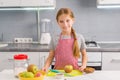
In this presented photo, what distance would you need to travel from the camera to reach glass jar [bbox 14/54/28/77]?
174cm

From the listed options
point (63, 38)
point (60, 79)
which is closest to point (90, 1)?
point (63, 38)

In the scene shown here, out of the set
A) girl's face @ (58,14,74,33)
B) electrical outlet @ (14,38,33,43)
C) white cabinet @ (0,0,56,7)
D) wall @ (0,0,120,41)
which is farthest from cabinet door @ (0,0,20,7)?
girl's face @ (58,14,74,33)

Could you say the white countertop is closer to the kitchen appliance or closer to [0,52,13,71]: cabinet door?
[0,52,13,71]: cabinet door

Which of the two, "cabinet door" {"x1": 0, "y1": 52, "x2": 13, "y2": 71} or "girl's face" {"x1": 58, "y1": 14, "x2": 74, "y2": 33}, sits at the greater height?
"girl's face" {"x1": 58, "y1": 14, "x2": 74, "y2": 33}

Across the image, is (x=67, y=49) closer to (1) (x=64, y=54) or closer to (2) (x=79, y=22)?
(1) (x=64, y=54)

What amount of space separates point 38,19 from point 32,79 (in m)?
1.95

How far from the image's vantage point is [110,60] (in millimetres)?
2906

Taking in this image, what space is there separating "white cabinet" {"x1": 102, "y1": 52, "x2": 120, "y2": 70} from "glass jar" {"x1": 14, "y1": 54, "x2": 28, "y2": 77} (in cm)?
132

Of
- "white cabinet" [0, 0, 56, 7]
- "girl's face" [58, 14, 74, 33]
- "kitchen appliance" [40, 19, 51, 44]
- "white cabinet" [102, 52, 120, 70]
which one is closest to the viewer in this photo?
"girl's face" [58, 14, 74, 33]

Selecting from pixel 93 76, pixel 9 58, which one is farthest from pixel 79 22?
pixel 93 76

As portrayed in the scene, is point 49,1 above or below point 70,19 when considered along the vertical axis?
above

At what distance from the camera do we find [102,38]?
11.4 feet

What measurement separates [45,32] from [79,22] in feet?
1.60

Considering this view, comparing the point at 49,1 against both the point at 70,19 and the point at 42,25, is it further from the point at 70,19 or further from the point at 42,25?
the point at 70,19
